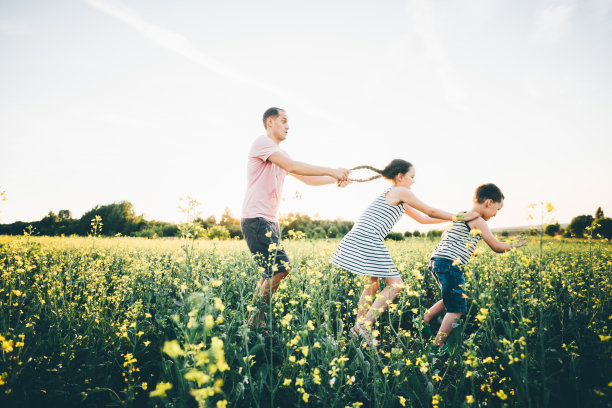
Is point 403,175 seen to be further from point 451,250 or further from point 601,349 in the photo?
point 601,349

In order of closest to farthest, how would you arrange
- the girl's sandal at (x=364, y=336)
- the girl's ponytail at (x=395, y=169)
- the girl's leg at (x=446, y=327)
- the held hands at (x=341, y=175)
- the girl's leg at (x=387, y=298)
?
the girl's sandal at (x=364, y=336)
the girl's leg at (x=387, y=298)
the girl's leg at (x=446, y=327)
the held hands at (x=341, y=175)
the girl's ponytail at (x=395, y=169)

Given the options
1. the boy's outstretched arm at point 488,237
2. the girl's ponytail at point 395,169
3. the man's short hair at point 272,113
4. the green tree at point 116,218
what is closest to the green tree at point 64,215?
the green tree at point 116,218

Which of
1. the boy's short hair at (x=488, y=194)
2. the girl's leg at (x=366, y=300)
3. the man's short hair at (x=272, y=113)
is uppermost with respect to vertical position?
the man's short hair at (x=272, y=113)

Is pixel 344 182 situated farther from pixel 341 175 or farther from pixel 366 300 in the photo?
pixel 366 300

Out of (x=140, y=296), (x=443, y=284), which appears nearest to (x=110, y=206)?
(x=140, y=296)

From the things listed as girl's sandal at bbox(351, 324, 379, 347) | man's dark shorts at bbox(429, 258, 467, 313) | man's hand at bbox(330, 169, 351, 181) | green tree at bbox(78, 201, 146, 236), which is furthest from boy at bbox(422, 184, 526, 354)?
green tree at bbox(78, 201, 146, 236)

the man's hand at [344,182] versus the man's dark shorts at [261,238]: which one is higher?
the man's hand at [344,182]

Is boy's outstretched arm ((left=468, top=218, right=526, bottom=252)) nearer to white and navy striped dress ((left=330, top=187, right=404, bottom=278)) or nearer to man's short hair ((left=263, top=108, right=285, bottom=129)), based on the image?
white and navy striped dress ((left=330, top=187, right=404, bottom=278))

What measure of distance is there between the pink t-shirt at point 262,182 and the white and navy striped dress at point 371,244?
36.1 inches

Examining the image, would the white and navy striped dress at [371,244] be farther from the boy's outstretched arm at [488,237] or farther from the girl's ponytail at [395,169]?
the boy's outstretched arm at [488,237]

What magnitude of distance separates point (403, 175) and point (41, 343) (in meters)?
3.81

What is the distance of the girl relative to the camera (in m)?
3.22

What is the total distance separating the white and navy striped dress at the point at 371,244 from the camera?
3258 millimetres

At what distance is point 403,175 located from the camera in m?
3.62
